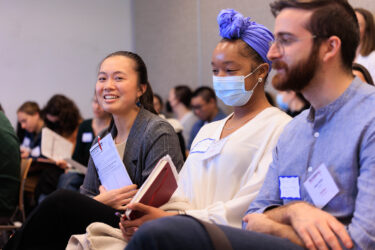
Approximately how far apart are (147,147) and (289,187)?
926 mm

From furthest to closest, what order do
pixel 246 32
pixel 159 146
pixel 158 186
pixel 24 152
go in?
pixel 24 152, pixel 159 146, pixel 246 32, pixel 158 186

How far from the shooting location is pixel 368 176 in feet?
4.31

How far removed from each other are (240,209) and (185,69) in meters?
4.18

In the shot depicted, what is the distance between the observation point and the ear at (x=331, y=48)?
1466 mm

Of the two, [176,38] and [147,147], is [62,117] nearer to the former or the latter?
[176,38]

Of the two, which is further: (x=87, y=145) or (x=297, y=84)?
(x=87, y=145)

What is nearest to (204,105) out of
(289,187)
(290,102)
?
(290,102)

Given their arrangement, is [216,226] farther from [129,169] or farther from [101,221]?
[129,169]

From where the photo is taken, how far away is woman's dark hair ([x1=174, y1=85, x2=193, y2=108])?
19.1ft

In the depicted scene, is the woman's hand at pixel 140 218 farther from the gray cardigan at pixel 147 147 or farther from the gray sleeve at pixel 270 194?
the gray cardigan at pixel 147 147

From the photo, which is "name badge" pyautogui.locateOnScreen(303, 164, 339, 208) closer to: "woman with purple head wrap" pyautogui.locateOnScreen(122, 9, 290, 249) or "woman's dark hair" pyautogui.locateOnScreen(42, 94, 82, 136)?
"woman with purple head wrap" pyautogui.locateOnScreen(122, 9, 290, 249)

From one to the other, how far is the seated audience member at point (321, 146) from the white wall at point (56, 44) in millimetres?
5883

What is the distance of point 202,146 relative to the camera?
2111 millimetres

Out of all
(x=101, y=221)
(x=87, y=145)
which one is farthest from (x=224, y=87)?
(x=87, y=145)
